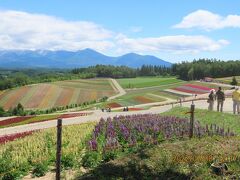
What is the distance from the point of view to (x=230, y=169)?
12.8 m

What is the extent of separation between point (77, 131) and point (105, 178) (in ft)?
38.8

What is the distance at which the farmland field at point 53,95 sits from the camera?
379 feet

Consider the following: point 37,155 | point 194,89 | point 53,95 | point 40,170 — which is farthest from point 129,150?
point 53,95

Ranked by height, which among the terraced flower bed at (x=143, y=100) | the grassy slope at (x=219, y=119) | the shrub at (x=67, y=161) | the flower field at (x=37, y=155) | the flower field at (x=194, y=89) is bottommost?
the terraced flower bed at (x=143, y=100)

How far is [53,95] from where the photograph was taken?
424 ft

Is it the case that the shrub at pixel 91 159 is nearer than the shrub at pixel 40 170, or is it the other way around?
the shrub at pixel 40 170

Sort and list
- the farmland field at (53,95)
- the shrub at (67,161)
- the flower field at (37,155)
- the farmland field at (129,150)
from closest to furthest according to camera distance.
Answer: the farmland field at (129,150) < the flower field at (37,155) < the shrub at (67,161) < the farmland field at (53,95)

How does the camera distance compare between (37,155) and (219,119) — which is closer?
(37,155)

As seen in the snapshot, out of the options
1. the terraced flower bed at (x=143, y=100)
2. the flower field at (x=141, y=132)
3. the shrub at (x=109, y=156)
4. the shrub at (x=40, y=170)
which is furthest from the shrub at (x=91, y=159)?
the terraced flower bed at (x=143, y=100)

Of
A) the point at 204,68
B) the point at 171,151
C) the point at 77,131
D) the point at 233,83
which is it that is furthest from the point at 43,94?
the point at 171,151

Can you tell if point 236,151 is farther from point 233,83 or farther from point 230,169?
point 233,83

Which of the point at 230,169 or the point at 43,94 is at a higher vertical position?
the point at 230,169

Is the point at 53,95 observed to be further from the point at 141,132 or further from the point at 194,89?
the point at 141,132

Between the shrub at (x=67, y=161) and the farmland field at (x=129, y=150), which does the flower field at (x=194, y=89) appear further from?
the shrub at (x=67, y=161)
